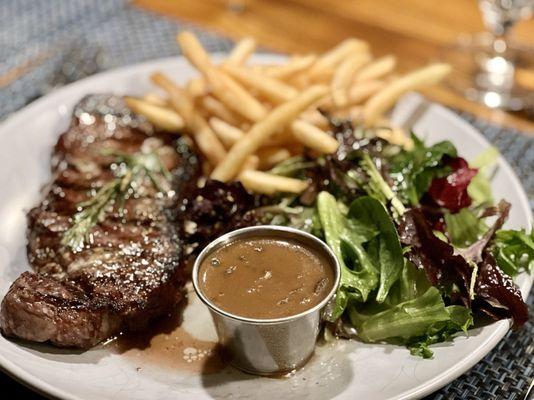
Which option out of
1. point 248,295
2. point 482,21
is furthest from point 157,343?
point 482,21

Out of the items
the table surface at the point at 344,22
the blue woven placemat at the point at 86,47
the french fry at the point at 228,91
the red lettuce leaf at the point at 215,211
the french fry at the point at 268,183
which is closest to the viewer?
the red lettuce leaf at the point at 215,211

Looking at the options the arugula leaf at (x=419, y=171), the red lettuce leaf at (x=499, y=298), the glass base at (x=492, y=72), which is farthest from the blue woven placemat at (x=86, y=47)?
the arugula leaf at (x=419, y=171)

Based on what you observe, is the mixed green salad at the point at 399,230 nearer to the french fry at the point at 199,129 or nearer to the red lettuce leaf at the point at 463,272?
the red lettuce leaf at the point at 463,272

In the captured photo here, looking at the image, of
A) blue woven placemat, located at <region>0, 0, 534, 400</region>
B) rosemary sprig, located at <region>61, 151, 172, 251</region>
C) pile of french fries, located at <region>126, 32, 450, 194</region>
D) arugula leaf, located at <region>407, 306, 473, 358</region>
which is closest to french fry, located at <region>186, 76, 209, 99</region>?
pile of french fries, located at <region>126, 32, 450, 194</region>

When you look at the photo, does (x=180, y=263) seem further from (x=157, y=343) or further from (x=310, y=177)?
(x=310, y=177)

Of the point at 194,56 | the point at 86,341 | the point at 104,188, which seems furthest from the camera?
the point at 194,56

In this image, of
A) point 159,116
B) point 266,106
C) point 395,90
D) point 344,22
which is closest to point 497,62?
point 344,22
